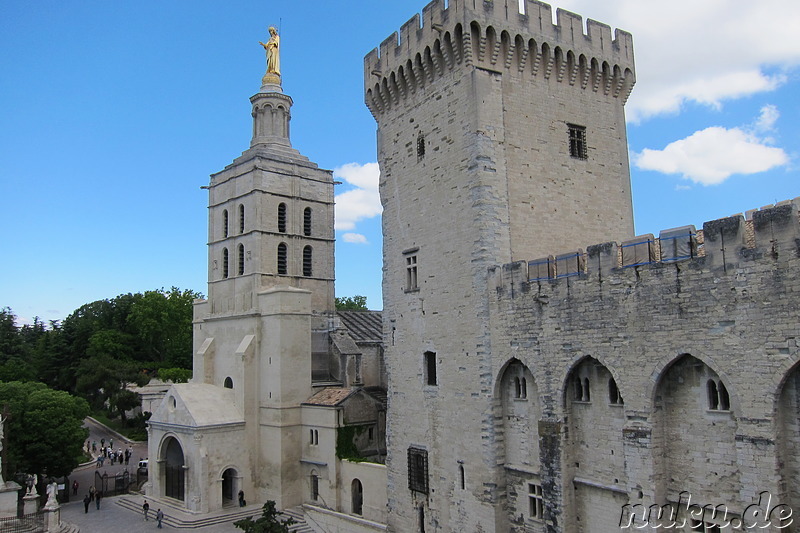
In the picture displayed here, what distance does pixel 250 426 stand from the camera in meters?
33.4

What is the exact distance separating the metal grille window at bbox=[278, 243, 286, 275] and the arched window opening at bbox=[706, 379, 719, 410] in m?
27.2

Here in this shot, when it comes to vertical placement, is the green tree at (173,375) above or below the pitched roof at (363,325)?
below

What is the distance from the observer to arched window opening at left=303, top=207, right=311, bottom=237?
39.6 m

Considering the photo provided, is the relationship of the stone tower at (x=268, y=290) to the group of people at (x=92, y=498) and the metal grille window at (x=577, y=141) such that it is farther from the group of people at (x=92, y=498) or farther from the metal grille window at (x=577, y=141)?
the metal grille window at (x=577, y=141)

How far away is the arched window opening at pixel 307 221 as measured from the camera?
3959cm

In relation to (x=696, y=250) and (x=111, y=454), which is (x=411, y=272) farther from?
(x=111, y=454)

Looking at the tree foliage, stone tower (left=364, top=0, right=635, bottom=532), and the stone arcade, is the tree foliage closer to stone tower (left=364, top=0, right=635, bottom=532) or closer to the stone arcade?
the stone arcade

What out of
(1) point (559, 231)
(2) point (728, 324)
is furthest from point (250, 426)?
(2) point (728, 324)

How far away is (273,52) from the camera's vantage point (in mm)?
41094

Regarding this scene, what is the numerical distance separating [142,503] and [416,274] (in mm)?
21770

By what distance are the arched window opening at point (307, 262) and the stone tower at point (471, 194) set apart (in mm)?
15937

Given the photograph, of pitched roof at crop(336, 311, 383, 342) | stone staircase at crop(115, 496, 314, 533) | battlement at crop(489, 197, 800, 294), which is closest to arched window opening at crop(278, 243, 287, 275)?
pitched roof at crop(336, 311, 383, 342)

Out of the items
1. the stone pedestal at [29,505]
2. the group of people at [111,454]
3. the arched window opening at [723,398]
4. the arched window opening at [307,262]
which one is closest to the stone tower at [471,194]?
the arched window opening at [723,398]

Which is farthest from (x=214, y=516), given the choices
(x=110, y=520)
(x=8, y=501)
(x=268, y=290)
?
(x=268, y=290)
